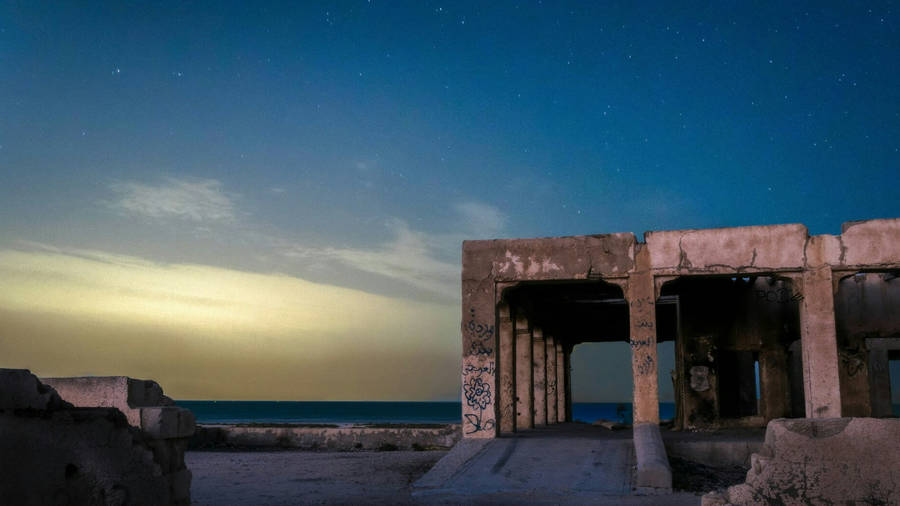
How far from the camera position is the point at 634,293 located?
17422 mm

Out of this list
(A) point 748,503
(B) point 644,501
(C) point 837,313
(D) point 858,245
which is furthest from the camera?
(C) point 837,313

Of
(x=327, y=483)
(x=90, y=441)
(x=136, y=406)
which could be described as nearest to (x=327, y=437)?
(x=327, y=483)

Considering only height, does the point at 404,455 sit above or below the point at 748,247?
below

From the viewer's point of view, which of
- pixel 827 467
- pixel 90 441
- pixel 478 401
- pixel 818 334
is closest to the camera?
pixel 90 441

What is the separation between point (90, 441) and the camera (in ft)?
25.1

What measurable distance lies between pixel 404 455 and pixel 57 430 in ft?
37.2

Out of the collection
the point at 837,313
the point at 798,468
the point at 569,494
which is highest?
the point at 837,313

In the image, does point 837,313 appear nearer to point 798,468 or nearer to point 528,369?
point 528,369

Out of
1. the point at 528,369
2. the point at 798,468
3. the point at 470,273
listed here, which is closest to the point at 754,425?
the point at 528,369

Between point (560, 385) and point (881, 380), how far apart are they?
10.1 meters

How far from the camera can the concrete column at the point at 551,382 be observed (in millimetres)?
27222

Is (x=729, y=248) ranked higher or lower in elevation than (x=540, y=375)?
higher

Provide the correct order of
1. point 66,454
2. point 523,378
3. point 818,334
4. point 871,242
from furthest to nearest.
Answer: point 523,378, point 818,334, point 871,242, point 66,454

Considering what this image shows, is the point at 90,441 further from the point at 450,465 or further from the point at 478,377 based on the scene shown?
the point at 478,377
